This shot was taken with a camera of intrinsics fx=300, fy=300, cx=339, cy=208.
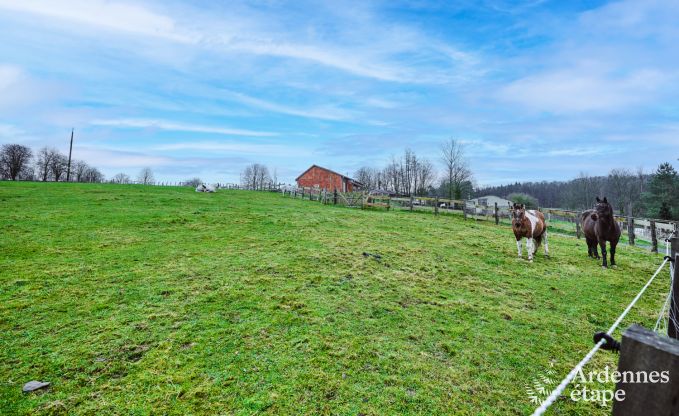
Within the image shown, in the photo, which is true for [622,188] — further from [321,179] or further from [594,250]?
[594,250]

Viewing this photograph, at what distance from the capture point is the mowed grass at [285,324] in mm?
3008

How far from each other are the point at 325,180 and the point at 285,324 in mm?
48050

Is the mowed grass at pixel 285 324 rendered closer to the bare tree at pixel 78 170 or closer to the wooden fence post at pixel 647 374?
the wooden fence post at pixel 647 374

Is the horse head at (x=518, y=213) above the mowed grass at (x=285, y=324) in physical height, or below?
above

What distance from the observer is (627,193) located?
59875 millimetres

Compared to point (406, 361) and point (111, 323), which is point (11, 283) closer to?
point (111, 323)

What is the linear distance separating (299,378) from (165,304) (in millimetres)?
2766

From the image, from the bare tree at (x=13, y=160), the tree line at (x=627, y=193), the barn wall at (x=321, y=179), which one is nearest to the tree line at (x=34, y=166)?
the bare tree at (x=13, y=160)

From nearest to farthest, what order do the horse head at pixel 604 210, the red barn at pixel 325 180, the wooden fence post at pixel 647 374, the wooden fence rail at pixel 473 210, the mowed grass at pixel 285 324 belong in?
the wooden fence post at pixel 647 374, the mowed grass at pixel 285 324, the horse head at pixel 604 210, the wooden fence rail at pixel 473 210, the red barn at pixel 325 180

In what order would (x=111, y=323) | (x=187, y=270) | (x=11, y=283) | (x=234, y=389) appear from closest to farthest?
(x=234, y=389)
(x=111, y=323)
(x=11, y=283)
(x=187, y=270)

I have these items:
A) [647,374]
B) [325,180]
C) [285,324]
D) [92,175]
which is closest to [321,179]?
[325,180]

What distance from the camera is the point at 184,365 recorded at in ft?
11.0

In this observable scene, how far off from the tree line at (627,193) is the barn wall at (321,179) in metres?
35.6

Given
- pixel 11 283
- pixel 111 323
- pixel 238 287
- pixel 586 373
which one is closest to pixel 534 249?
pixel 586 373
